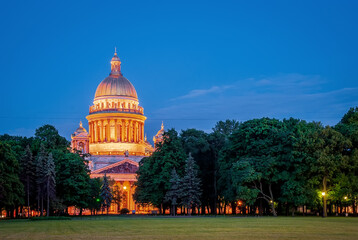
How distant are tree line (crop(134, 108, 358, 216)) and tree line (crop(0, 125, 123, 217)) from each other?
9.28 meters

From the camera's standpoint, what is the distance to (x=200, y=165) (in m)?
94.5

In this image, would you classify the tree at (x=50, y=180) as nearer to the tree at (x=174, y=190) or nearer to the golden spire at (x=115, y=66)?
the tree at (x=174, y=190)

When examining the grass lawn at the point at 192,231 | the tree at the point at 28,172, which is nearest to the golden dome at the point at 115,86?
the tree at the point at 28,172

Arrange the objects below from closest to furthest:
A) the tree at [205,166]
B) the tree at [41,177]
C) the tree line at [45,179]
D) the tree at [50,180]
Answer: the tree line at [45,179]
the tree at [50,180]
the tree at [41,177]
the tree at [205,166]

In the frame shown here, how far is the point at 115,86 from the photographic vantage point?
149m

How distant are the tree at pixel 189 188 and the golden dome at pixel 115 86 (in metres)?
67.7

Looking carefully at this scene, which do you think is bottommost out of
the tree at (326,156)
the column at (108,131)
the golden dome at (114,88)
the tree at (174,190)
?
the tree at (174,190)

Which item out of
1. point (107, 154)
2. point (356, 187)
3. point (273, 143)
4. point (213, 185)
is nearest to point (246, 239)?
point (356, 187)

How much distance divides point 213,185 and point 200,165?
4518mm

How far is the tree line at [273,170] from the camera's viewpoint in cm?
6989

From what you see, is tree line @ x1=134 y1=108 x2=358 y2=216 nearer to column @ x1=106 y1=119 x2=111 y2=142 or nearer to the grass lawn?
the grass lawn

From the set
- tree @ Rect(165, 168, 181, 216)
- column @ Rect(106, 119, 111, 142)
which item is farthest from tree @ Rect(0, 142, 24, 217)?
column @ Rect(106, 119, 111, 142)

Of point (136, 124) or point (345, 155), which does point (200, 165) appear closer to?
point (345, 155)

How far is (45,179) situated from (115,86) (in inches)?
2961
